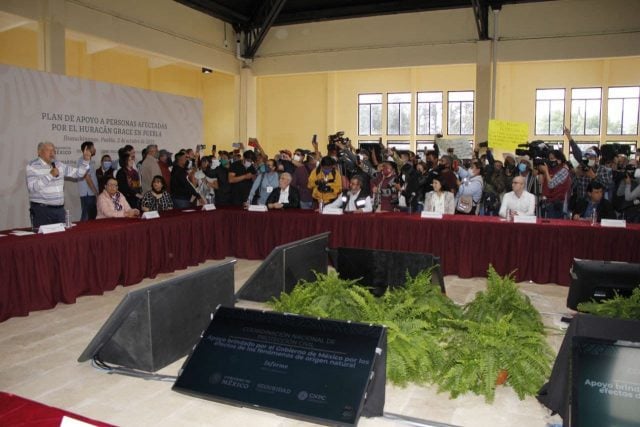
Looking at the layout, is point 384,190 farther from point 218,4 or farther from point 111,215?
point 218,4

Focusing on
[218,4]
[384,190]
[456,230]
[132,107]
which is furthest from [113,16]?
[456,230]

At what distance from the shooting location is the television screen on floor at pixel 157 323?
123 inches

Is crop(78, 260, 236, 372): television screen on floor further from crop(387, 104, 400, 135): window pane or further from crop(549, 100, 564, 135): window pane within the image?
crop(549, 100, 564, 135): window pane

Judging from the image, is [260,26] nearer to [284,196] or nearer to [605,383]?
[284,196]

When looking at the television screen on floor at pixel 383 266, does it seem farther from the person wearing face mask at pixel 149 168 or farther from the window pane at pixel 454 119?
the window pane at pixel 454 119

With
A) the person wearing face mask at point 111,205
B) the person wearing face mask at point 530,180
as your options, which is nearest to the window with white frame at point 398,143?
the person wearing face mask at point 530,180

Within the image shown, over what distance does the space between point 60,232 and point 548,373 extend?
13.7 feet

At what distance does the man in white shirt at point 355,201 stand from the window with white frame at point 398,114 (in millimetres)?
10159

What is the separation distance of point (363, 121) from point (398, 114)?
1.12 m

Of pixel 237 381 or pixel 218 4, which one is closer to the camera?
pixel 237 381

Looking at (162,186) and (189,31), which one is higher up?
(189,31)

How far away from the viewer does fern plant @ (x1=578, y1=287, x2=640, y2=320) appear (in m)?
3.16

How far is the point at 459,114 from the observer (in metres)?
16.0

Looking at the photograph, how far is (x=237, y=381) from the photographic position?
245cm
